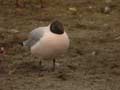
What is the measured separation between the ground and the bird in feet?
1.06

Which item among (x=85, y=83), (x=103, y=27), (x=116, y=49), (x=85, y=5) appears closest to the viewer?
(x=85, y=83)

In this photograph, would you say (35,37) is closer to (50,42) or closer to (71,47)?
(50,42)

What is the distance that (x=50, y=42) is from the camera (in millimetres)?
8484

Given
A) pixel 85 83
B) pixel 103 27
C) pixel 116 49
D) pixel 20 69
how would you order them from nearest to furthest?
pixel 85 83
pixel 20 69
pixel 116 49
pixel 103 27

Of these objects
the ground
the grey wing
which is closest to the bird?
the grey wing

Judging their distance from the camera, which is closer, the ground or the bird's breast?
the ground

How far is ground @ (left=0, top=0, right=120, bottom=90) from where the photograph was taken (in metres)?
8.05

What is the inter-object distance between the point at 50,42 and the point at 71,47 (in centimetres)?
178

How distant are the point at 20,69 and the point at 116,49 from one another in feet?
6.83

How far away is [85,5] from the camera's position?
46.0 ft

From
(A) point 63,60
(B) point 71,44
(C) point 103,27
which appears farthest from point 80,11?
(A) point 63,60

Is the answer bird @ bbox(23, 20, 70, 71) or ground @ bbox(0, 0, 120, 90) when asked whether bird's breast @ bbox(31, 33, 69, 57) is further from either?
ground @ bbox(0, 0, 120, 90)

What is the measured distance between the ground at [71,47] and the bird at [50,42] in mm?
324

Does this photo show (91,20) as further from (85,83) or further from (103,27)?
(85,83)
